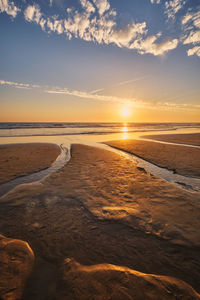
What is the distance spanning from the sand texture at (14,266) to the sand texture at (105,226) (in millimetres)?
129

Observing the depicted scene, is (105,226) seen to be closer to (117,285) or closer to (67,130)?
(117,285)

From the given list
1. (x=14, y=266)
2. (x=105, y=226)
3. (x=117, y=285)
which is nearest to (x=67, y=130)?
(x=105, y=226)

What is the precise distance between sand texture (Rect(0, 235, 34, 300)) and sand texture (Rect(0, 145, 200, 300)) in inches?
5.1

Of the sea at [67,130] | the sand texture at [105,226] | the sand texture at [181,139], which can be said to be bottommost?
the sand texture at [105,226]

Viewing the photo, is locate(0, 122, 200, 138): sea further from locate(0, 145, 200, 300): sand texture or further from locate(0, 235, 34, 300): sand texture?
locate(0, 235, 34, 300): sand texture

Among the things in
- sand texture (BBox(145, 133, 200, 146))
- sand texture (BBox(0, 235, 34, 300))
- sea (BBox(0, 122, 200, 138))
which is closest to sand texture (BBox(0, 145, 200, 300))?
sand texture (BBox(0, 235, 34, 300))

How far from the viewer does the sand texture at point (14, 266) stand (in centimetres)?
209

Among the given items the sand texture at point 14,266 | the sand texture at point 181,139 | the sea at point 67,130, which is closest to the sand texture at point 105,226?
the sand texture at point 14,266

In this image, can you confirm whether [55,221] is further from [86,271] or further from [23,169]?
[23,169]

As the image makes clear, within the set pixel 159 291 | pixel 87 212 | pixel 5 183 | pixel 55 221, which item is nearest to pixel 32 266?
pixel 55 221

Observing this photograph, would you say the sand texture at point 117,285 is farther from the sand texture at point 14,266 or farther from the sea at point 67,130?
the sea at point 67,130

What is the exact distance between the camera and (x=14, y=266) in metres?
2.49

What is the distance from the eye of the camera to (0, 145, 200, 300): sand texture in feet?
8.52

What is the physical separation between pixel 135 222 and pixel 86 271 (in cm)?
188
